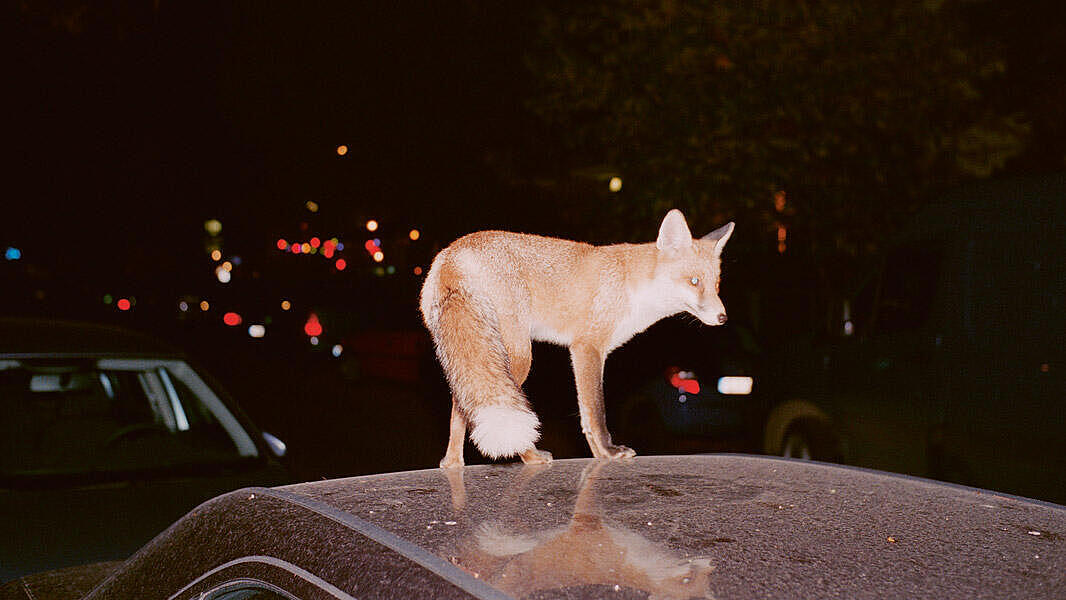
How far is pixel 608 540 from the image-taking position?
1.86 meters

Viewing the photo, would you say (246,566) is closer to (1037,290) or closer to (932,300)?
(1037,290)

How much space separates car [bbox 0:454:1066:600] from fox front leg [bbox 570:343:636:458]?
3.61 ft

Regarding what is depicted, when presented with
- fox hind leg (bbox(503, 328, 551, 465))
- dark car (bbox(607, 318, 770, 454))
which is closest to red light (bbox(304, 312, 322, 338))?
dark car (bbox(607, 318, 770, 454))

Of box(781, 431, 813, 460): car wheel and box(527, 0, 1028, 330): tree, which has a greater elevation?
box(527, 0, 1028, 330): tree

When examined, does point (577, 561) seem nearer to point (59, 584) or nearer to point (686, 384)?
point (59, 584)

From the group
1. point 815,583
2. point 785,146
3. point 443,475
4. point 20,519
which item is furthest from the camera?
point 785,146

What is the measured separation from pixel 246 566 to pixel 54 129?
19888 mm

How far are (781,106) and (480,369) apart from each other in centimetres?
749

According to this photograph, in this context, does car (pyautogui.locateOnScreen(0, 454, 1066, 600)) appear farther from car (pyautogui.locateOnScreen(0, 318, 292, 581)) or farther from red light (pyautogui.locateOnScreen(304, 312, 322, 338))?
red light (pyautogui.locateOnScreen(304, 312, 322, 338))

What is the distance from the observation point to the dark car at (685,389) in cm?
952

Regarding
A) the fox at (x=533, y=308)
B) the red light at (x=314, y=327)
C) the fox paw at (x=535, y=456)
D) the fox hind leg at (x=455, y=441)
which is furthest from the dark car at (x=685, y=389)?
the red light at (x=314, y=327)

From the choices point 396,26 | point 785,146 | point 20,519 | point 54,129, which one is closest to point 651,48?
point 785,146

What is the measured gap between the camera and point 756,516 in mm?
2051

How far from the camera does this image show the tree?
32.5 ft
